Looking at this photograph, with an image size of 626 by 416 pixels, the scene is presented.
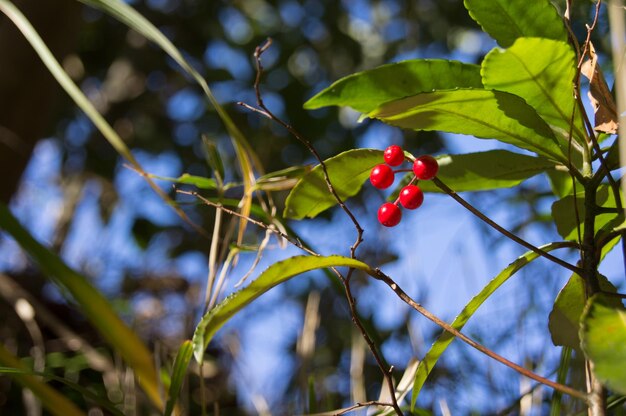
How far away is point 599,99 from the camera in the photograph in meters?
0.42

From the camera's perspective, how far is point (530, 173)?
0.52 m

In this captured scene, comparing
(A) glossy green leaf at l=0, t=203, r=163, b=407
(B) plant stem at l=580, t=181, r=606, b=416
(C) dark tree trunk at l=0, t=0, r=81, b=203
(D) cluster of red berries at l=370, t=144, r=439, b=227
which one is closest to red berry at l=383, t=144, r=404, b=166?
(D) cluster of red berries at l=370, t=144, r=439, b=227

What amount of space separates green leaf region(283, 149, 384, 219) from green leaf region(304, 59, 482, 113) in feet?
0.14

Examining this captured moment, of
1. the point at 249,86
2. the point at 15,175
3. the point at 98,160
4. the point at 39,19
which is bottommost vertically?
the point at 15,175

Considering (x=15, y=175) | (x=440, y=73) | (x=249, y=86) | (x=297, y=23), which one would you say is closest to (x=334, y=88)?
(x=440, y=73)

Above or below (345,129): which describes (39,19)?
below

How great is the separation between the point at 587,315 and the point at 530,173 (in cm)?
19

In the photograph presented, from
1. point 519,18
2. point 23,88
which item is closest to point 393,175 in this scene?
point 519,18

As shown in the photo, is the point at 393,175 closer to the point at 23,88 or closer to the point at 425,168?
the point at 425,168

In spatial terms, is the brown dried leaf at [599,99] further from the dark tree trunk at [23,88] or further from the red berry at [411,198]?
the dark tree trunk at [23,88]

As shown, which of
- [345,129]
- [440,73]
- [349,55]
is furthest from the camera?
[349,55]

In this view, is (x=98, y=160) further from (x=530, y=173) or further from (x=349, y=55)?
(x=530, y=173)

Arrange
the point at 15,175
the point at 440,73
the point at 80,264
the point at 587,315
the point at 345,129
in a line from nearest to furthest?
the point at 587,315 → the point at 440,73 → the point at 15,175 → the point at 80,264 → the point at 345,129

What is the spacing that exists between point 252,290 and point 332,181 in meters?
0.12
